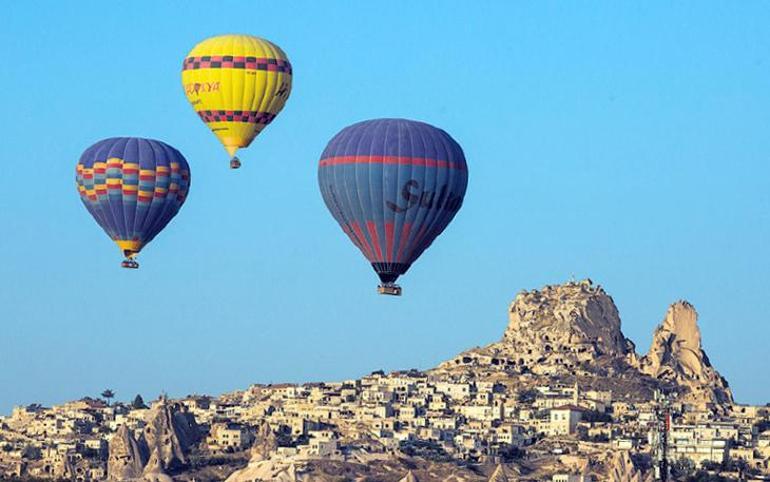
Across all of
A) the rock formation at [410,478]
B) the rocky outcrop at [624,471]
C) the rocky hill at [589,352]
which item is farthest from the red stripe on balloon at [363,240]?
the rocky hill at [589,352]

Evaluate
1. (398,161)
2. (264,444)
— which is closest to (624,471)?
(264,444)

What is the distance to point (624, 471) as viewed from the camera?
150 meters

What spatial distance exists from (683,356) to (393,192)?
84.2m

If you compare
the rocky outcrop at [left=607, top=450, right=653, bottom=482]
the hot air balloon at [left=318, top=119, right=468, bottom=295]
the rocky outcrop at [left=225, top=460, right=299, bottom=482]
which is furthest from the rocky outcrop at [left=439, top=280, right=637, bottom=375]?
the hot air balloon at [left=318, top=119, right=468, bottom=295]

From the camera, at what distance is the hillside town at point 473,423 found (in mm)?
156000

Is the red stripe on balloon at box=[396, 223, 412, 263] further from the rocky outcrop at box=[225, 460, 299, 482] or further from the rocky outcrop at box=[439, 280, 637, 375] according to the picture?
the rocky outcrop at box=[439, 280, 637, 375]

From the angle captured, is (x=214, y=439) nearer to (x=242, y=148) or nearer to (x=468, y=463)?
(x=468, y=463)

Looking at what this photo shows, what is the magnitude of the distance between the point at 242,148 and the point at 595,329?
87127 mm

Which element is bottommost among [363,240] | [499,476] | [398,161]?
[499,476]

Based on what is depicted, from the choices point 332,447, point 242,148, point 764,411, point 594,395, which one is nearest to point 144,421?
point 332,447

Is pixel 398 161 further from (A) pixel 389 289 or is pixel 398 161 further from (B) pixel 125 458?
(B) pixel 125 458

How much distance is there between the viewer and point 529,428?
6649 inches

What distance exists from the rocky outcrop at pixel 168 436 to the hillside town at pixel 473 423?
0.14 m

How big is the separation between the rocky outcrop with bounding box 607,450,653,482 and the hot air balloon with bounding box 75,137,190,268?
144 ft
